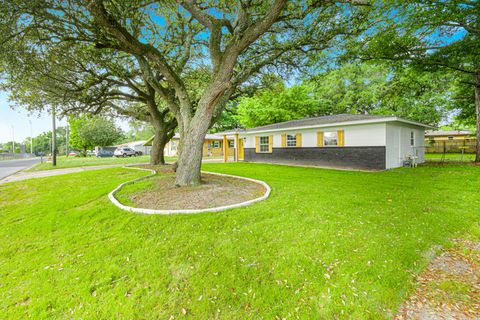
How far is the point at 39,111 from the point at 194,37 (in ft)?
31.5

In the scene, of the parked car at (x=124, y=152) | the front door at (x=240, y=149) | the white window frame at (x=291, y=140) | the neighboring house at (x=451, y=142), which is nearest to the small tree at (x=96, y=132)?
the parked car at (x=124, y=152)

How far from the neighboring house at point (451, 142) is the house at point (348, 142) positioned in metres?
13.4

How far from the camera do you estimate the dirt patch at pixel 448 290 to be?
6.96 ft

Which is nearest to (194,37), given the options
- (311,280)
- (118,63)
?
(118,63)

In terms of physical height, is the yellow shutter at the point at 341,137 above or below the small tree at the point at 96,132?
below

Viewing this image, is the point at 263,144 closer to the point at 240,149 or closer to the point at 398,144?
the point at 240,149

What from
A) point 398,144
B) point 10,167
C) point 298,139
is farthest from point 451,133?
point 10,167

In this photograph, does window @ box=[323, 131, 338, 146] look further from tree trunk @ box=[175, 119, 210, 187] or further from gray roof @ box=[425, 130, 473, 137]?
gray roof @ box=[425, 130, 473, 137]

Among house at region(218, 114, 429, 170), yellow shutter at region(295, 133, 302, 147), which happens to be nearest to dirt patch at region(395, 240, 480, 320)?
house at region(218, 114, 429, 170)

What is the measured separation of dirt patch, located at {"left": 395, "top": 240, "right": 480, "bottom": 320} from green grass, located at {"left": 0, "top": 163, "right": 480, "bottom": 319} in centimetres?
12

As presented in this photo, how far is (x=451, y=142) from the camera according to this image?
2438cm

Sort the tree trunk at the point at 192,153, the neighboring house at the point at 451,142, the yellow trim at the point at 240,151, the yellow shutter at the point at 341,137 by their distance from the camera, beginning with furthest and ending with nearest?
the neighboring house at the point at 451,142, the yellow trim at the point at 240,151, the yellow shutter at the point at 341,137, the tree trunk at the point at 192,153

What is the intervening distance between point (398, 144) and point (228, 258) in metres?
12.8

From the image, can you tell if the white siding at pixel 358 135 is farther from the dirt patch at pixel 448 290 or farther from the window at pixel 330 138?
the dirt patch at pixel 448 290
